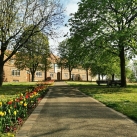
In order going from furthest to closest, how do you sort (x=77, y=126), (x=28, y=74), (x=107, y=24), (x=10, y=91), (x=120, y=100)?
1. (x=28, y=74)
2. (x=107, y=24)
3. (x=10, y=91)
4. (x=120, y=100)
5. (x=77, y=126)

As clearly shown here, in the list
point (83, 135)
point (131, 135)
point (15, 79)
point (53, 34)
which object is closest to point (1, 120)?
point (83, 135)

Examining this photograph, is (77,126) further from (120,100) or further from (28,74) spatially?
(28,74)

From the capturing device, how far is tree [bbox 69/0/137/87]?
25.6 m

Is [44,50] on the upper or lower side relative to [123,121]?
upper

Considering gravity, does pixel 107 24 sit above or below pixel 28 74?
above

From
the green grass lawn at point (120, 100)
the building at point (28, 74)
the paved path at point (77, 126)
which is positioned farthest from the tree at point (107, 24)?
the building at point (28, 74)

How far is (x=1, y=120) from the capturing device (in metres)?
7.27

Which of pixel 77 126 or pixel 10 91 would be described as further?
pixel 10 91

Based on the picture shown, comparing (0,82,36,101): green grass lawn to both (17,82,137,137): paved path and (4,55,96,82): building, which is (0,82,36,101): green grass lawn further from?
(4,55,96,82): building

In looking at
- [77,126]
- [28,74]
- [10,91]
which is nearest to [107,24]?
[10,91]

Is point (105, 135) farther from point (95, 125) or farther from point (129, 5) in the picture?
point (129, 5)

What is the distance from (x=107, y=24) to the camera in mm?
27953

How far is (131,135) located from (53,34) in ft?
72.8

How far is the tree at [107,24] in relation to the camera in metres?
25.6
